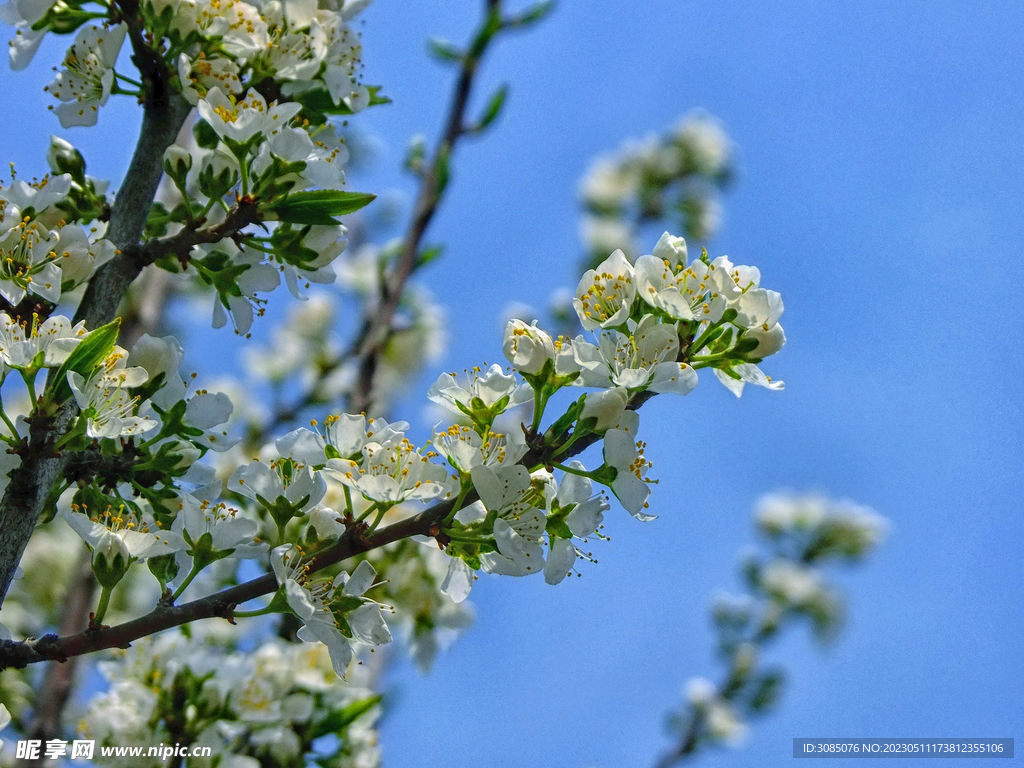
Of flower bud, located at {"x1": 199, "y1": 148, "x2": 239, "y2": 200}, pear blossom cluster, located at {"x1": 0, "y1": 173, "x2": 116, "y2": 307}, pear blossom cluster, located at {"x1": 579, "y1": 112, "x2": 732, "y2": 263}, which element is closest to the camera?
pear blossom cluster, located at {"x1": 0, "y1": 173, "x2": 116, "y2": 307}

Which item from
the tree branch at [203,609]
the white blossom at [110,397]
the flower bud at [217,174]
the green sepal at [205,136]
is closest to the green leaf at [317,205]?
the flower bud at [217,174]

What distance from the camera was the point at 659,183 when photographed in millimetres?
8852

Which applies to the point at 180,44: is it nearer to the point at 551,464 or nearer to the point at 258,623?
Result: the point at 551,464

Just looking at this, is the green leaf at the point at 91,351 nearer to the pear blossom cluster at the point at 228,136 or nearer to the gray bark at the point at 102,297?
the gray bark at the point at 102,297

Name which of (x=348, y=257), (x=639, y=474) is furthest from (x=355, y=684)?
(x=348, y=257)

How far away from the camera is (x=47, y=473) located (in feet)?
6.86

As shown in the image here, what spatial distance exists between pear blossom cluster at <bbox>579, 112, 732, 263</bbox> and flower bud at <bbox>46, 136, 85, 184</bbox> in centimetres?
629

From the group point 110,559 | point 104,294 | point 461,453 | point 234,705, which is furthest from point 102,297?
point 234,705

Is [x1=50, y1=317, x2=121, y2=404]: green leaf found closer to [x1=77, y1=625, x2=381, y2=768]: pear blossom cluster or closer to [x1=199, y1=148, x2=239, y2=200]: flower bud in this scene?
[x1=199, y1=148, x2=239, y2=200]: flower bud

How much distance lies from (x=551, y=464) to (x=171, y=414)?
104 centimetres

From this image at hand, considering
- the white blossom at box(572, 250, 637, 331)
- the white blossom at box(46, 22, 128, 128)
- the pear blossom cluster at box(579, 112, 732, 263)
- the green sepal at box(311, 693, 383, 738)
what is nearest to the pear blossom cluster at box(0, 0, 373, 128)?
the white blossom at box(46, 22, 128, 128)

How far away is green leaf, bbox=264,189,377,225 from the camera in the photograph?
2322 mm

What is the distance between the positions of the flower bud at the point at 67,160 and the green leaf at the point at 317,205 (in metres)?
0.64

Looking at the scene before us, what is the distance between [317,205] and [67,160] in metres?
0.81
